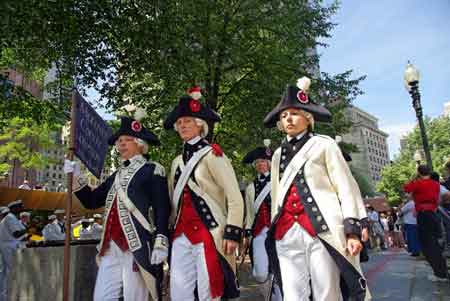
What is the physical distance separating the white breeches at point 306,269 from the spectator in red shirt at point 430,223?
4.61 m

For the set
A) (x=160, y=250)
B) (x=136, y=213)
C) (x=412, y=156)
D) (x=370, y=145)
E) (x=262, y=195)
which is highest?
(x=370, y=145)

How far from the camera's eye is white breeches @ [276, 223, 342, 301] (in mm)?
2762

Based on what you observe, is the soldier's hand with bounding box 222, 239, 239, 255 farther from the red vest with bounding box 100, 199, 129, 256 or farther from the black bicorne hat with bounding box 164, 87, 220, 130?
the black bicorne hat with bounding box 164, 87, 220, 130

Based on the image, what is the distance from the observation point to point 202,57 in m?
9.74

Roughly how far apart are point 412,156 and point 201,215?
58.5 metres

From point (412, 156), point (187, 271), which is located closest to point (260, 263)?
point (187, 271)

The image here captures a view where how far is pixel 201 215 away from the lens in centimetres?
345

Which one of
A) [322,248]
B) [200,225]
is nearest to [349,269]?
[322,248]

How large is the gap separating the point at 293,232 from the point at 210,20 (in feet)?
29.4

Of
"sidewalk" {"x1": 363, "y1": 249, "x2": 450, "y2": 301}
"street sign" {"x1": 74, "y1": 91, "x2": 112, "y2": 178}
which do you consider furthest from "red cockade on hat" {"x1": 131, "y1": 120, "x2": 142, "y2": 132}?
"sidewalk" {"x1": 363, "y1": 249, "x2": 450, "y2": 301}

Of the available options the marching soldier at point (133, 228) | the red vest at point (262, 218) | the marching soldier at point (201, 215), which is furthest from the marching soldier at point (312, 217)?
the red vest at point (262, 218)

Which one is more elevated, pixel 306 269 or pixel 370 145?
pixel 370 145

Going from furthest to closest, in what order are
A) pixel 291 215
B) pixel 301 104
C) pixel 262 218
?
pixel 262 218
pixel 301 104
pixel 291 215

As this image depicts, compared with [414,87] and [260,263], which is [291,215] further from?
[414,87]
